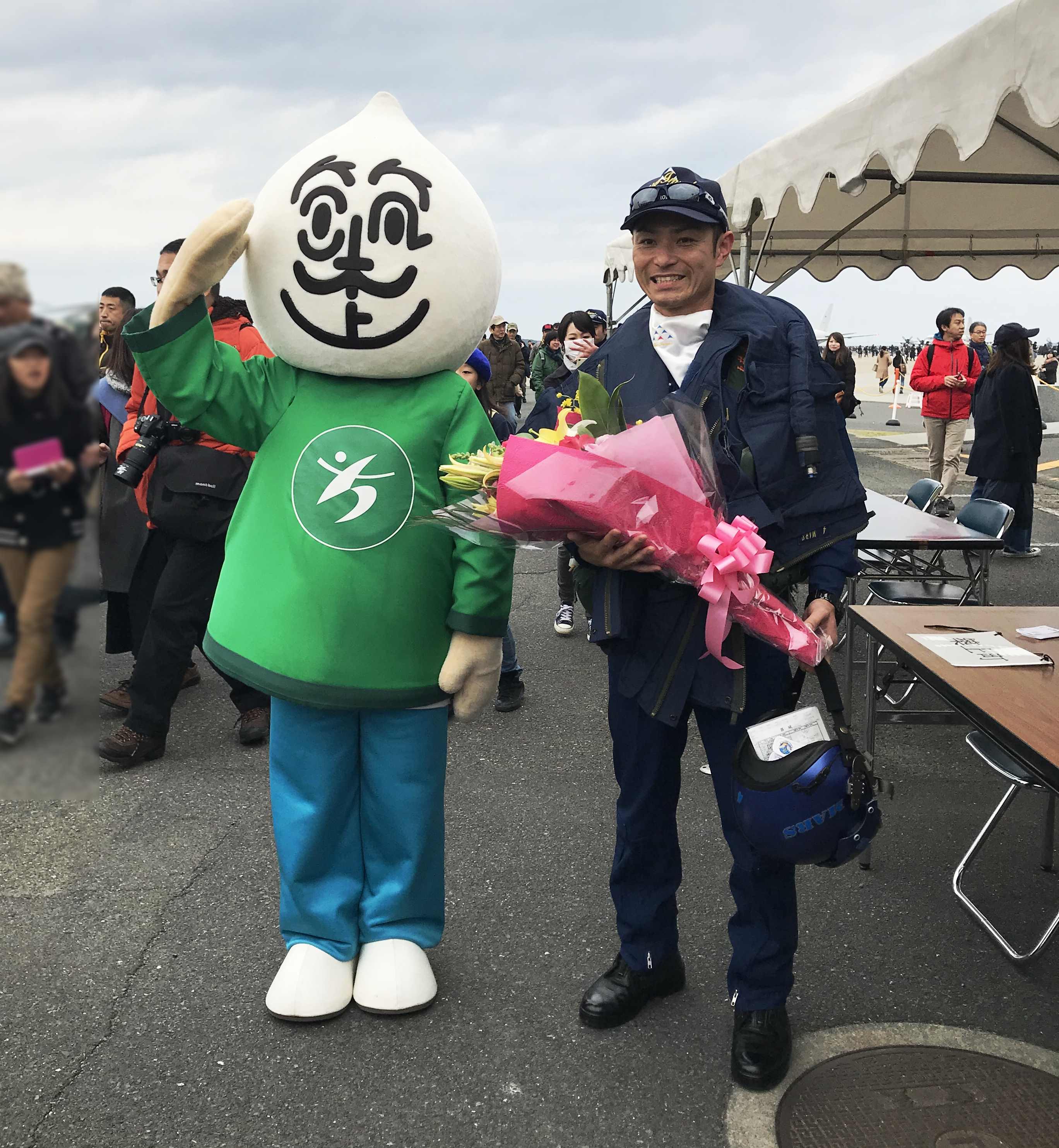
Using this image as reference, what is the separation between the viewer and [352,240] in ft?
7.98

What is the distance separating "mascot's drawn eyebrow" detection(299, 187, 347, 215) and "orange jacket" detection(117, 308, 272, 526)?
5.69ft

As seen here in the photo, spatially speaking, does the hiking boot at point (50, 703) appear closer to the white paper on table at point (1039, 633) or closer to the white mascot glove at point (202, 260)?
the white mascot glove at point (202, 260)

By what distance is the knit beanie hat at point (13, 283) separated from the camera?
2.64 ft

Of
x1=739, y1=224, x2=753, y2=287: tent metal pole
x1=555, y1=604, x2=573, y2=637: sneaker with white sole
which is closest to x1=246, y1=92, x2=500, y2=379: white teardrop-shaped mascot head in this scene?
x1=555, y1=604, x2=573, y2=637: sneaker with white sole

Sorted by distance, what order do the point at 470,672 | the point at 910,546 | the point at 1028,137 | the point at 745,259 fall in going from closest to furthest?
the point at 470,672, the point at 910,546, the point at 1028,137, the point at 745,259

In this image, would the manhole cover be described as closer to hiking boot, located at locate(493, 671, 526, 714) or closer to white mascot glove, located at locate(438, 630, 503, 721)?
white mascot glove, located at locate(438, 630, 503, 721)

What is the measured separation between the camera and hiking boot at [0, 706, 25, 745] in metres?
0.86

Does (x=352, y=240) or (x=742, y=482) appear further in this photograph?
(x=352, y=240)

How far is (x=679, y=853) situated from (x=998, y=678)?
39.9 inches

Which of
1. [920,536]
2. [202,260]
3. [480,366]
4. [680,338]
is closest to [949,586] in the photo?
[920,536]

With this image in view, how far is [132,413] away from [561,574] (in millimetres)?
2833

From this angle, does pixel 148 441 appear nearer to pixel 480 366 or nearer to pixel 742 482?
pixel 480 366

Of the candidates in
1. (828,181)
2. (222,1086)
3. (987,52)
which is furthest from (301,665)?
(828,181)

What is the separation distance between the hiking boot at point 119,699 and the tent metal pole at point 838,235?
445 cm
